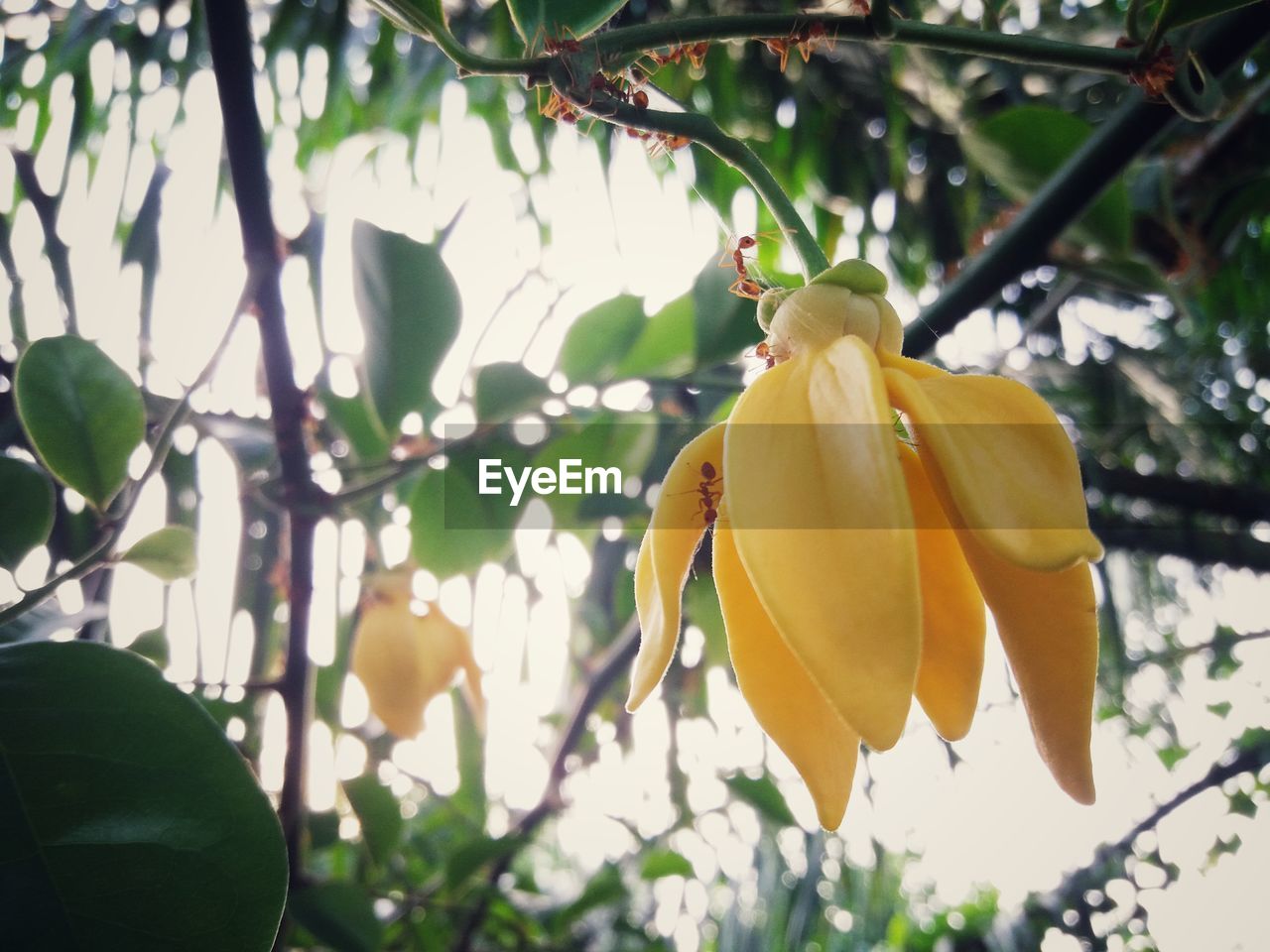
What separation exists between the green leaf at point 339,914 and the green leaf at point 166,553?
212 mm

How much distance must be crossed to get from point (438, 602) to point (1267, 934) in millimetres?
1415

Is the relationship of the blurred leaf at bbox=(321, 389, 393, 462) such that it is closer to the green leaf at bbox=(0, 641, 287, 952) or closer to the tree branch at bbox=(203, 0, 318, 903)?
the tree branch at bbox=(203, 0, 318, 903)

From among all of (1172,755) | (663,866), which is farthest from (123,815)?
(1172,755)

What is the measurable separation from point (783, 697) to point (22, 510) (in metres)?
0.30

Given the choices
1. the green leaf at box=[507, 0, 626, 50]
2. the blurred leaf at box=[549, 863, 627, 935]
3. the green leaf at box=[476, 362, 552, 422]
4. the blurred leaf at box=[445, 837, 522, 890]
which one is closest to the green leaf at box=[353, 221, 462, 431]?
the green leaf at box=[476, 362, 552, 422]

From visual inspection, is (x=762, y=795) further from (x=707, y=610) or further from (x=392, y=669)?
(x=392, y=669)

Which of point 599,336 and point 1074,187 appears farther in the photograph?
point 599,336

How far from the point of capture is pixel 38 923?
0.19 metres

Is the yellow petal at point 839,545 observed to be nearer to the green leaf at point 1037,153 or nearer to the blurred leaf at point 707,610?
the green leaf at point 1037,153

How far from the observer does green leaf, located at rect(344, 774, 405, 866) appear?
0.59m

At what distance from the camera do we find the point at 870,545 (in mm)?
185

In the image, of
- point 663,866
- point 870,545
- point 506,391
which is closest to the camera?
point 870,545

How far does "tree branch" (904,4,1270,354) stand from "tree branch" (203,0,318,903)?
265 mm

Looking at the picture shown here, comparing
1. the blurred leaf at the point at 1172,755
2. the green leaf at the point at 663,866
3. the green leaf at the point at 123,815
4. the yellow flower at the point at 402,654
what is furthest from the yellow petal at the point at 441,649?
the blurred leaf at the point at 1172,755
